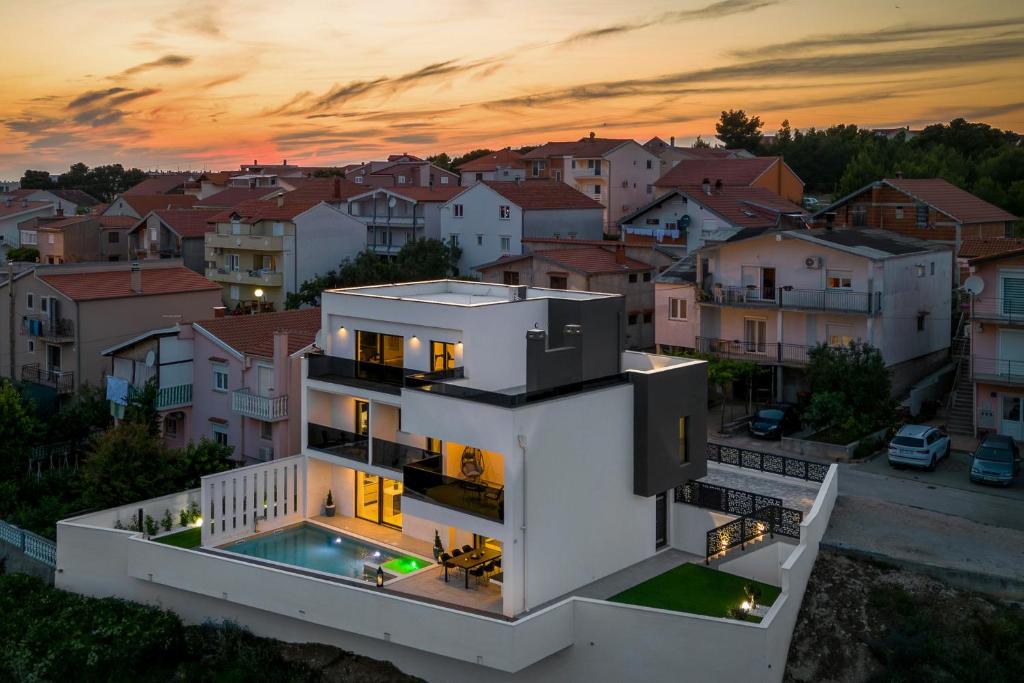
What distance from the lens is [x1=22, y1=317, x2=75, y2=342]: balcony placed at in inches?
1501

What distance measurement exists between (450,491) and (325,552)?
155 inches

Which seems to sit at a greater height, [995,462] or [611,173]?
[611,173]

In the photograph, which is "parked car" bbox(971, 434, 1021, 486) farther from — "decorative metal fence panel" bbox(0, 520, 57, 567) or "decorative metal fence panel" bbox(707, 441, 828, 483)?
"decorative metal fence panel" bbox(0, 520, 57, 567)

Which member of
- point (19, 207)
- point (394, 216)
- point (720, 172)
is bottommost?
point (394, 216)

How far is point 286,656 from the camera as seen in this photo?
22406 mm

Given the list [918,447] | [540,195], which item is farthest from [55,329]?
[918,447]

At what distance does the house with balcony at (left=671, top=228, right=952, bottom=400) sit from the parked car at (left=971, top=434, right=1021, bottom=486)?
7169 mm

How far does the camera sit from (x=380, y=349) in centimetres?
2533

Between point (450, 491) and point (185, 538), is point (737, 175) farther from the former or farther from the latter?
point (185, 538)

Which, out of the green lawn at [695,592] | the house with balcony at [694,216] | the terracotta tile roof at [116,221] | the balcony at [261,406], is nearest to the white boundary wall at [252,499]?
the balcony at [261,406]

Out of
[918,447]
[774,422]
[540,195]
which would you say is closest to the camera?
[918,447]

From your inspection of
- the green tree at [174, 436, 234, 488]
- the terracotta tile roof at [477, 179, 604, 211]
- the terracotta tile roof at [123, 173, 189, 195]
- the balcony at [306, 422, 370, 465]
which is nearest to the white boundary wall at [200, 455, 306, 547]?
the balcony at [306, 422, 370, 465]

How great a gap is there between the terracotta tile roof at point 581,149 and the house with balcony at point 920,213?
2550cm

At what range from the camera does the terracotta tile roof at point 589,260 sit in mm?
44000
